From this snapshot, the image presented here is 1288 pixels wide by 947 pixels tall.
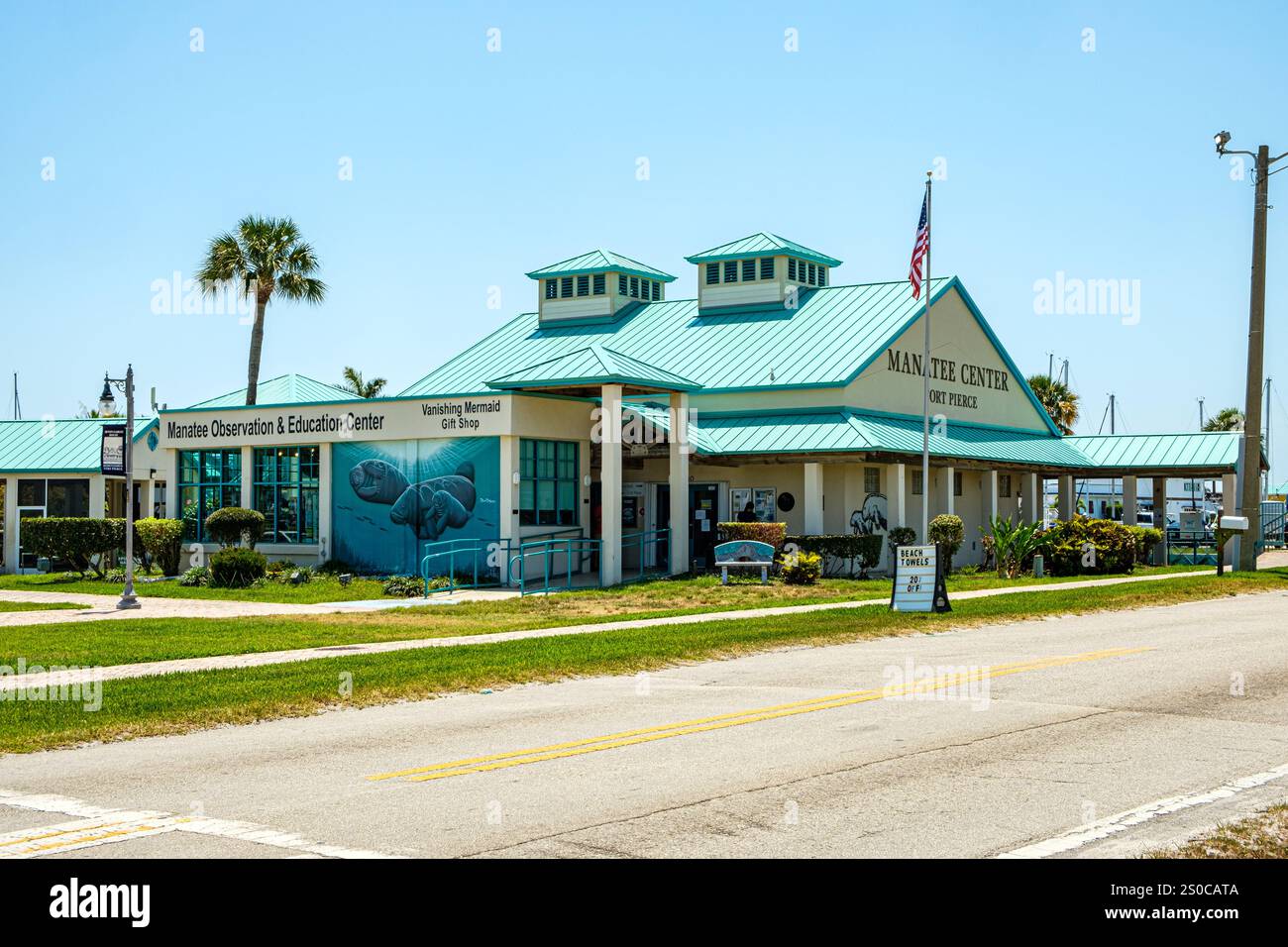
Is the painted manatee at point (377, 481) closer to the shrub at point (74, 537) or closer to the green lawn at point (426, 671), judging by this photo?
the shrub at point (74, 537)

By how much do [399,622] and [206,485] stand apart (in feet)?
52.1

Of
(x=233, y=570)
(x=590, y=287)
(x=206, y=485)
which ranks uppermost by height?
(x=590, y=287)

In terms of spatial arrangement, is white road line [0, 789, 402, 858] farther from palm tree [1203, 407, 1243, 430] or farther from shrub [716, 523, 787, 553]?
palm tree [1203, 407, 1243, 430]

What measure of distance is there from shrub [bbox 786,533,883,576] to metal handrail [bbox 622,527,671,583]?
10.7ft

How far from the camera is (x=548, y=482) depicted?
31.6 meters

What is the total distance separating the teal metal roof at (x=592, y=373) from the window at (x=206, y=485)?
30.8 feet

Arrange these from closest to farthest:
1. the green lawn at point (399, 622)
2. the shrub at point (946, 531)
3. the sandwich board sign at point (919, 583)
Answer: the green lawn at point (399, 622) < the sandwich board sign at point (919, 583) < the shrub at point (946, 531)

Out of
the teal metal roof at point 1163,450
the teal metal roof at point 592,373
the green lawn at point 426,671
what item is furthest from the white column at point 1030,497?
the green lawn at point 426,671

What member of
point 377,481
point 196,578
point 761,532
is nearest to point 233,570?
point 196,578

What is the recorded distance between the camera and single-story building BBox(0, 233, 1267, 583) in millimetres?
30797

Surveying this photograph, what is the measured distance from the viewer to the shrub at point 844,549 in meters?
31.3

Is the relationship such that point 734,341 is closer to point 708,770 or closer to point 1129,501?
point 1129,501

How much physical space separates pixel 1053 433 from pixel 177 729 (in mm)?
38795
